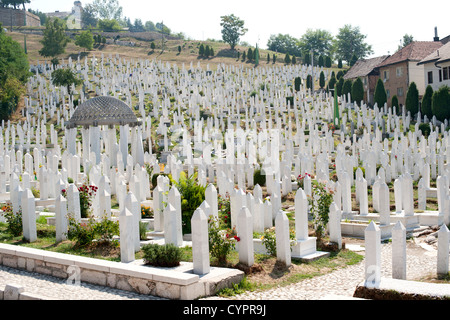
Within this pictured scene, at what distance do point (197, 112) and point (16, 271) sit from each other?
88.4 feet

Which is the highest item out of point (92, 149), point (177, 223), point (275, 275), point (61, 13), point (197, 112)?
point (61, 13)

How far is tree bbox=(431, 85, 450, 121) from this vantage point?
34469mm

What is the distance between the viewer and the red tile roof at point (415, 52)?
44.5m

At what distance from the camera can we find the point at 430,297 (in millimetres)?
6215

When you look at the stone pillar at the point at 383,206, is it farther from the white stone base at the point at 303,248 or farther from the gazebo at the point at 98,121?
the gazebo at the point at 98,121

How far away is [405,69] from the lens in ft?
147

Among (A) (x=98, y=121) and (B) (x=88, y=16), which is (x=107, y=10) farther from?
(A) (x=98, y=121)

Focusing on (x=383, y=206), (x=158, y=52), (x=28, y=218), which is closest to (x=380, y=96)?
(x=383, y=206)

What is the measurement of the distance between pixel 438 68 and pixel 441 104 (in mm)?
6277

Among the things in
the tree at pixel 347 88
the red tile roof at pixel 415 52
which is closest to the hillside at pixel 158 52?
the tree at pixel 347 88
